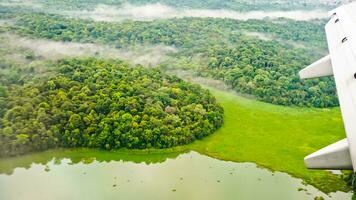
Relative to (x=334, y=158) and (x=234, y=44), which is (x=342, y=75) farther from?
(x=234, y=44)

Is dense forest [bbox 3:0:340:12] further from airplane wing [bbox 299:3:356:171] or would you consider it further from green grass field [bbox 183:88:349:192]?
airplane wing [bbox 299:3:356:171]

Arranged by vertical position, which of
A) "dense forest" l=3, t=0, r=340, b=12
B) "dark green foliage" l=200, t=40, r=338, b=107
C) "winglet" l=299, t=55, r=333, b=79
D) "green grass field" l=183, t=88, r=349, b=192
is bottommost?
"green grass field" l=183, t=88, r=349, b=192

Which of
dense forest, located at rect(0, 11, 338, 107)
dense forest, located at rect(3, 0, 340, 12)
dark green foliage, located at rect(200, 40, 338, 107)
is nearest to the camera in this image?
dark green foliage, located at rect(200, 40, 338, 107)

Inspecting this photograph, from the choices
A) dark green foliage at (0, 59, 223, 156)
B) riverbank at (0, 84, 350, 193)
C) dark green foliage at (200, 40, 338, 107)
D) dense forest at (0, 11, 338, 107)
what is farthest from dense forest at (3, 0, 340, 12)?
riverbank at (0, 84, 350, 193)

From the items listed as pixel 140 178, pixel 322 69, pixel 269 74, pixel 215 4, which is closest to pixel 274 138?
pixel 140 178

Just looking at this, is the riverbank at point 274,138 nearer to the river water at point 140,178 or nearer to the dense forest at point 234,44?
the river water at point 140,178

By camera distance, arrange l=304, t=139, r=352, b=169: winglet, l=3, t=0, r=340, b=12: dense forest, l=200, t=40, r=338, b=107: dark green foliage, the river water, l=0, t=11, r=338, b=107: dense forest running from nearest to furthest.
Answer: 1. l=304, t=139, r=352, b=169: winglet
2. the river water
3. l=200, t=40, r=338, b=107: dark green foliage
4. l=0, t=11, r=338, b=107: dense forest
5. l=3, t=0, r=340, b=12: dense forest

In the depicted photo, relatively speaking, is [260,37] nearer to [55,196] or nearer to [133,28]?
[133,28]
